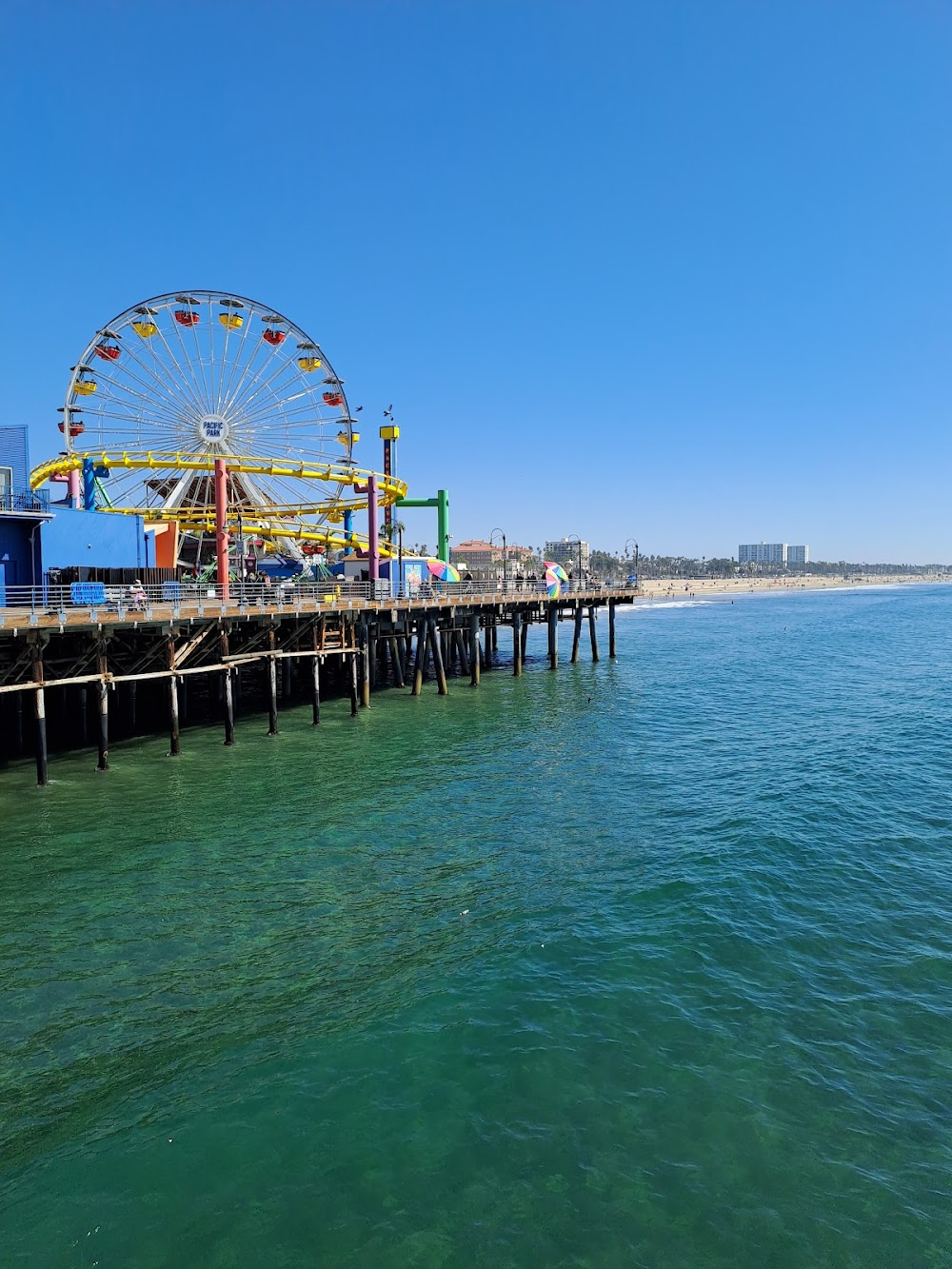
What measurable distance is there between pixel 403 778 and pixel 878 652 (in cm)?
5375

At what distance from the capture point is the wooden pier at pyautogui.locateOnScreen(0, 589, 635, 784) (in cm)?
2320

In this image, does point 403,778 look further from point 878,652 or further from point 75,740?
point 878,652

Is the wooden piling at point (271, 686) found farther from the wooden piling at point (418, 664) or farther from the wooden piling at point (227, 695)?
the wooden piling at point (418, 664)

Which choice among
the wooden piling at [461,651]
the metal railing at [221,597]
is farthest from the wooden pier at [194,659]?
the wooden piling at [461,651]

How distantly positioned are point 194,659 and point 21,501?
8061mm

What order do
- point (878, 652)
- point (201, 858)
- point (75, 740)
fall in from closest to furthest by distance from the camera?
point (201, 858) < point (75, 740) < point (878, 652)

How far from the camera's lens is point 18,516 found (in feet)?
91.8

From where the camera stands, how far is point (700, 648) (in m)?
70.4

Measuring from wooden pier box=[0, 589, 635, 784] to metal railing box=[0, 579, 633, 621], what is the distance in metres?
0.15

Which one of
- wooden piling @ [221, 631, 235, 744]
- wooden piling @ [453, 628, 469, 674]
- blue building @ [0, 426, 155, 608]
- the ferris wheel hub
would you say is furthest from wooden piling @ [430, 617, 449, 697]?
the ferris wheel hub

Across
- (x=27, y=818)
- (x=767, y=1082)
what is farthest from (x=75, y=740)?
(x=767, y=1082)

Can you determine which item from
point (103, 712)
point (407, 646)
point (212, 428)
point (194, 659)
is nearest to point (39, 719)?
point (103, 712)

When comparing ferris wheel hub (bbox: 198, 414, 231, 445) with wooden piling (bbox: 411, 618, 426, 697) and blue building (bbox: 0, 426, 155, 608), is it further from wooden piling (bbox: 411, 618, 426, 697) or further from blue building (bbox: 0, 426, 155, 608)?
wooden piling (bbox: 411, 618, 426, 697)

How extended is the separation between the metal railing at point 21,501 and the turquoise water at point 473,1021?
10207 mm
